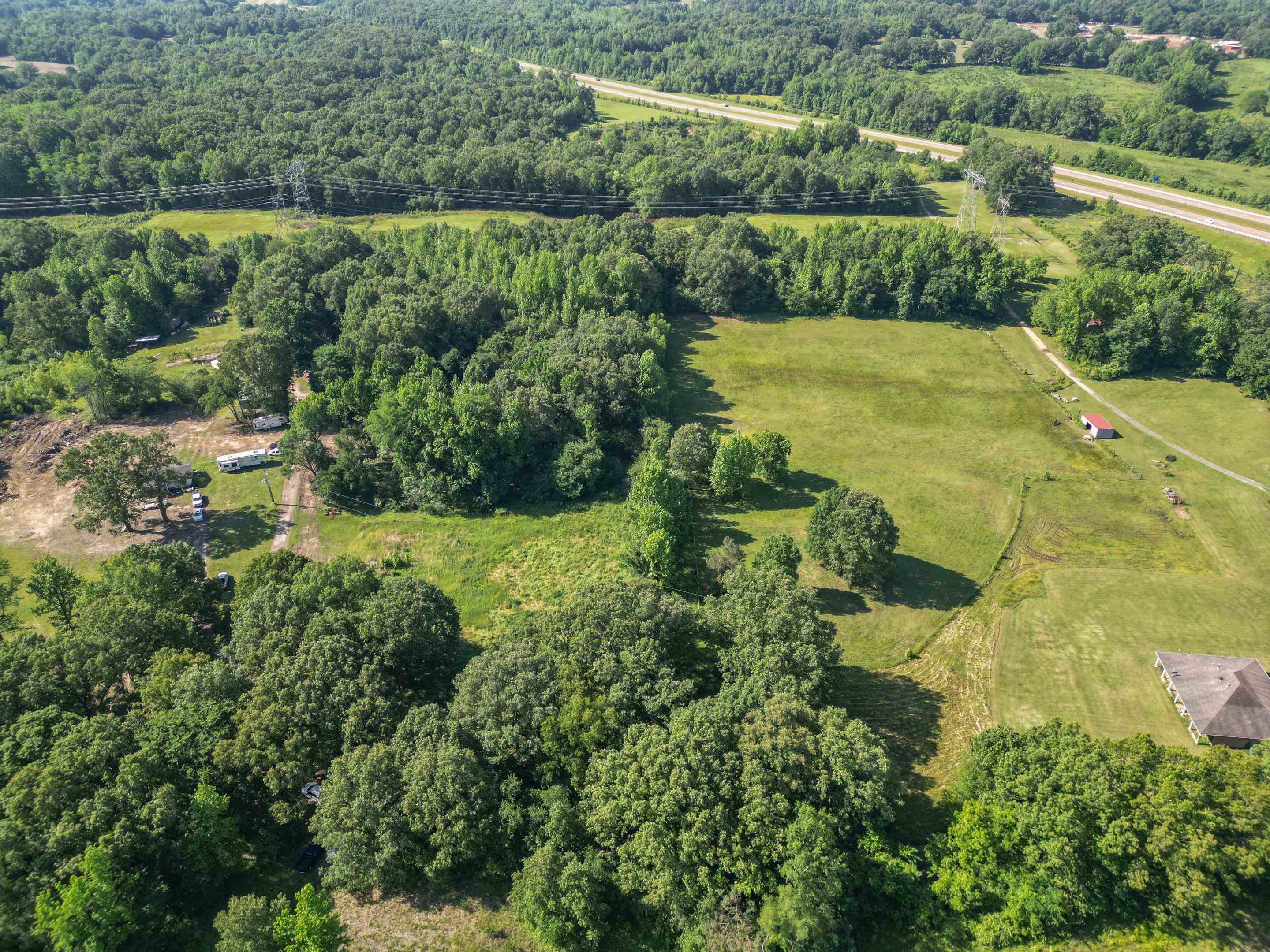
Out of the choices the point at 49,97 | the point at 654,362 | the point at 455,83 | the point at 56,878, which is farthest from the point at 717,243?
the point at 49,97

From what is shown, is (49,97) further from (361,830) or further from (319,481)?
(361,830)

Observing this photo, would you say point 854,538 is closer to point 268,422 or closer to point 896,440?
point 896,440

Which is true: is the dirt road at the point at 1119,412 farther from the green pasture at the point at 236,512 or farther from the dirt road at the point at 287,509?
the green pasture at the point at 236,512

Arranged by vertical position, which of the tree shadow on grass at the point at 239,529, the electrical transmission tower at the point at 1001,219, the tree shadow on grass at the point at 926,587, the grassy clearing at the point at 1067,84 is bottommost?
the tree shadow on grass at the point at 239,529

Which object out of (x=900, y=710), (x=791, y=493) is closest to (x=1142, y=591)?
(x=900, y=710)

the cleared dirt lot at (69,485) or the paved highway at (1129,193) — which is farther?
the paved highway at (1129,193)

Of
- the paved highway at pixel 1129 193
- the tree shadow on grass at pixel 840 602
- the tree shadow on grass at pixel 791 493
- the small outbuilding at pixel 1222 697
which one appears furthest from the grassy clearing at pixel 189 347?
the paved highway at pixel 1129 193
